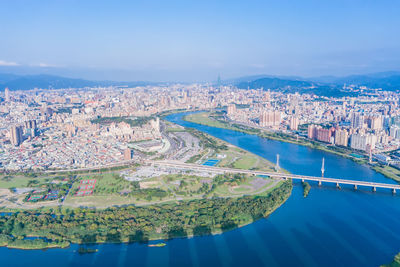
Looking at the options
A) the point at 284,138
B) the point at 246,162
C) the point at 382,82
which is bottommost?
the point at 246,162

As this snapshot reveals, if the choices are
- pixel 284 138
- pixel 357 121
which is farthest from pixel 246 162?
pixel 357 121

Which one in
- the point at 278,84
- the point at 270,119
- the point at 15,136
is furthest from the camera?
the point at 278,84

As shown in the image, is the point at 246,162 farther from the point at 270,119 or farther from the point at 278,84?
the point at 278,84

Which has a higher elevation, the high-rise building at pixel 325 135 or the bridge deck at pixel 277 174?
the high-rise building at pixel 325 135

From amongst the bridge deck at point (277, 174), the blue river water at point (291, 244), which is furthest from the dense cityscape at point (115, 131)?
the blue river water at point (291, 244)

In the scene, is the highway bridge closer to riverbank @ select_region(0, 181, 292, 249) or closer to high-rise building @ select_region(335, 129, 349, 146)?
riverbank @ select_region(0, 181, 292, 249)

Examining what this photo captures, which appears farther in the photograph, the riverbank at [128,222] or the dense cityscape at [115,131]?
the dense cityscape at [115,131]

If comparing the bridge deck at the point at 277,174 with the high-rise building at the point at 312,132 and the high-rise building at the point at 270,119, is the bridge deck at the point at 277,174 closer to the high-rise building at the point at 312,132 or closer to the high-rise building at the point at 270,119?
the high-rise building at the point at 312,132
